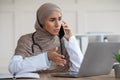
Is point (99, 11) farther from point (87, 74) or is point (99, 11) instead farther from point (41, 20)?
point (87, 74)

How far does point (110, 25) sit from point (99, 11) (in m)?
0.26

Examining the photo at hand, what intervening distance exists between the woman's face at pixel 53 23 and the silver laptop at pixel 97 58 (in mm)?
489

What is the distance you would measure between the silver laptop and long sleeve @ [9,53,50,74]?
194 millimetres

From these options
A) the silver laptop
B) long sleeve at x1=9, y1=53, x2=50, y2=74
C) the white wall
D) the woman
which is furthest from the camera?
the white wall

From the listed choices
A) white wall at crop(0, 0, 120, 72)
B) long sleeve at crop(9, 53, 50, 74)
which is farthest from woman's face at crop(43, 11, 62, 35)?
white wall at crop(0, 0, 120, 72)

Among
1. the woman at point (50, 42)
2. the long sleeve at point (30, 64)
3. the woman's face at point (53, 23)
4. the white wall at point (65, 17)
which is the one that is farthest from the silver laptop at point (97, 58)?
the white wall at point (65, 17)

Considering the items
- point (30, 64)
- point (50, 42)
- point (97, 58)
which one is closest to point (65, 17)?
point (50, 42)

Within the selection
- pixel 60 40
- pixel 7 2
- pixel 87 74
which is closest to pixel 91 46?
pixel 87 74

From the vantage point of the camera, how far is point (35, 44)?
6.55 feet

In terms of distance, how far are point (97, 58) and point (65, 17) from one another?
10.1ft

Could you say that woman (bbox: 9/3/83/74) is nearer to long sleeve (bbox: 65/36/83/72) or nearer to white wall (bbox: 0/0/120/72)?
long sleeve (bbox: 65/36/83/72)

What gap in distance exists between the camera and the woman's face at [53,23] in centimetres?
195

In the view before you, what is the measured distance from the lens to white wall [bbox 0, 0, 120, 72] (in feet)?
14.7

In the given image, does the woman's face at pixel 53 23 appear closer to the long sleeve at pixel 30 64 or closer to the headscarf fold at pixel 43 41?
the headscarf fold at pixel 43 41
